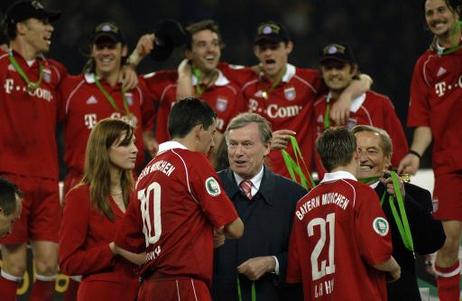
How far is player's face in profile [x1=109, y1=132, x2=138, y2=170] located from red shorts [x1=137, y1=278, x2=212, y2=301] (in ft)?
2.97

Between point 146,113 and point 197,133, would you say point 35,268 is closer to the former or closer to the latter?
point 146,113

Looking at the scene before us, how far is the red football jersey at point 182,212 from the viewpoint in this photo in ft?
13.5

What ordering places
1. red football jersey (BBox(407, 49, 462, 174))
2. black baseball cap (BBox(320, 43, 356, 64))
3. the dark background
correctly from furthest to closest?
1. the dark background
2. black baseball cap (BBox(320, 43, 356, 64))
3. red football jersey (BBox(407, 49, 462, 174))

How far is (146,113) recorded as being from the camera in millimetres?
6879

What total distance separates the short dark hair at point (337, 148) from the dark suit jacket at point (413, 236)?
368 millimetres

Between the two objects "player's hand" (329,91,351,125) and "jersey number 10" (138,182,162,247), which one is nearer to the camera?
"jersey number 10" (138,182,162,247)

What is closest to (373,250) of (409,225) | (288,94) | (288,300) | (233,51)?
(409,225)

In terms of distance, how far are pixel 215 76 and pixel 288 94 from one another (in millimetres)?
557

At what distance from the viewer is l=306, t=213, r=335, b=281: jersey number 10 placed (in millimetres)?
4102

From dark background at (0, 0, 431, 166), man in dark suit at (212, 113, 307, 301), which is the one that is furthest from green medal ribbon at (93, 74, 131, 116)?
man in dark suit at (212, 113, 307, 301)

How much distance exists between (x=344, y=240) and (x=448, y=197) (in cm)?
216

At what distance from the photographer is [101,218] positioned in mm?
4781

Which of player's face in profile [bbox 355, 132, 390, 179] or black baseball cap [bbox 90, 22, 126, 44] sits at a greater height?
black baseball cap [bbox 90, 22, 126, 44]

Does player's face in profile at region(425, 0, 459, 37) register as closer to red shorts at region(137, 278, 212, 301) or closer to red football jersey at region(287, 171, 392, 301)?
red football jersey at region(287, 171, 392, 301)
